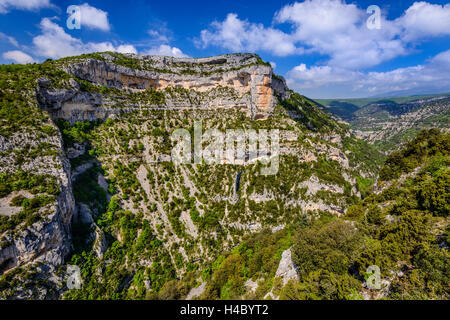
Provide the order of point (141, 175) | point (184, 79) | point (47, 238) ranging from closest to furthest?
point (47, 238), point (141, 175), point (184, 79)

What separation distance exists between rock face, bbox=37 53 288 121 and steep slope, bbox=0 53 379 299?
13.0 inches

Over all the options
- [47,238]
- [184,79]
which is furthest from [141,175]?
[184,79]

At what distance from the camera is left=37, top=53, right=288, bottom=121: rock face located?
47.1 m

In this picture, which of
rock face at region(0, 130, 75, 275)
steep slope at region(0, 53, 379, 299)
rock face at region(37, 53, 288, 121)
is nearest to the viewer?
rock face at region(0, 130, 75, 275)

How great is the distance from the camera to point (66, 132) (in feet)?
131

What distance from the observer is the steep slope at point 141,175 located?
27.3m

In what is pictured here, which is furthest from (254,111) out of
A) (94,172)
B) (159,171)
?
(94,172)

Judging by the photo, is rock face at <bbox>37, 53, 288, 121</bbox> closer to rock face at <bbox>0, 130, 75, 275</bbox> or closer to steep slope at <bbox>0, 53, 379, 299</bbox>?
steep slope at <bbox>0, 53, 379, 299</bbox>

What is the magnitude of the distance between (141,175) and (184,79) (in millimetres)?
37692

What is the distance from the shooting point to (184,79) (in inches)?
2518

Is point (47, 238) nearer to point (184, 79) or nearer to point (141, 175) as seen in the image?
point (141, 175)

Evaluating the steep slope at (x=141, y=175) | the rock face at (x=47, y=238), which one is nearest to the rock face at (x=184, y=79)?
the steep slope at (x=141, y=175)

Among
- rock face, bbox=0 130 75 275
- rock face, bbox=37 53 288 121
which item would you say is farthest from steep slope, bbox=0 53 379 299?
rock face, bbox=37 53 288 121
